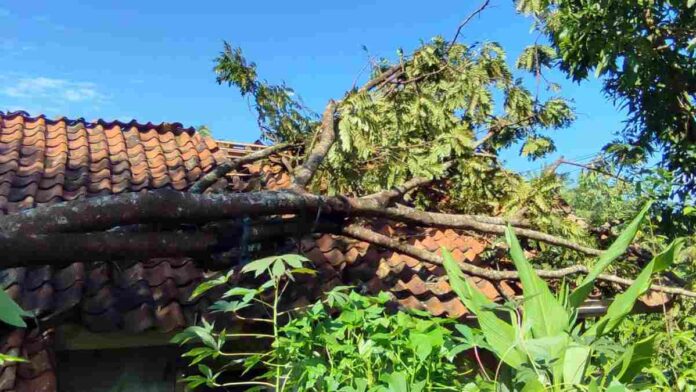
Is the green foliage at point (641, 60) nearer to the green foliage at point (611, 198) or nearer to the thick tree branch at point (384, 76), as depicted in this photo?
the green foliage at point (611, 198)

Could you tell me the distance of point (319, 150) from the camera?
509 cm

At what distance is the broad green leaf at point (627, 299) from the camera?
96.1 inches

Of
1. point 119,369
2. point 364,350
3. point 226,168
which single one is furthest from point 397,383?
point 226,168

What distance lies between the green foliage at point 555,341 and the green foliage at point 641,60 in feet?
10.1

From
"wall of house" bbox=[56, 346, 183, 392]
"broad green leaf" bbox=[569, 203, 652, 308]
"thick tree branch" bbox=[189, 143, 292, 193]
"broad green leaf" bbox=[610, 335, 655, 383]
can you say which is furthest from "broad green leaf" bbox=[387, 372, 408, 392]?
"thick tree branch" bbox=[189, 143, 292, 193]

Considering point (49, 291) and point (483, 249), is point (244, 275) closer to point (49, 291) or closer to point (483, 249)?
point (49, 291)

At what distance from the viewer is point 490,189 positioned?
6098 millimetres

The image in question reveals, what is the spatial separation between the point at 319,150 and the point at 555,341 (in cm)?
320

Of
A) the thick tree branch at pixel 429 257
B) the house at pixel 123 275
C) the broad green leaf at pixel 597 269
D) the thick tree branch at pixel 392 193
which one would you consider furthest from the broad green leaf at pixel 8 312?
the thick tree branch at pixel 392 193

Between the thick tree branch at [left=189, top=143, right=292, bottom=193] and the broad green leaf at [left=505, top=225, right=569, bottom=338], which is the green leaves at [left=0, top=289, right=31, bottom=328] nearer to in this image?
the broad green leaf at [left=505, top=225, right=569, bottom=338]

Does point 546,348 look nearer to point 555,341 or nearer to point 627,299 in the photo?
point 555,341

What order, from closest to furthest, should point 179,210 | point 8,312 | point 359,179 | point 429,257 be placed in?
point 8,312, point 179,210, point 429,257, point 359,179

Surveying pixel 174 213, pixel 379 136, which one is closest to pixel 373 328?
pixel 174 213

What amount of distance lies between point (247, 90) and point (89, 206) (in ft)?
10.3
